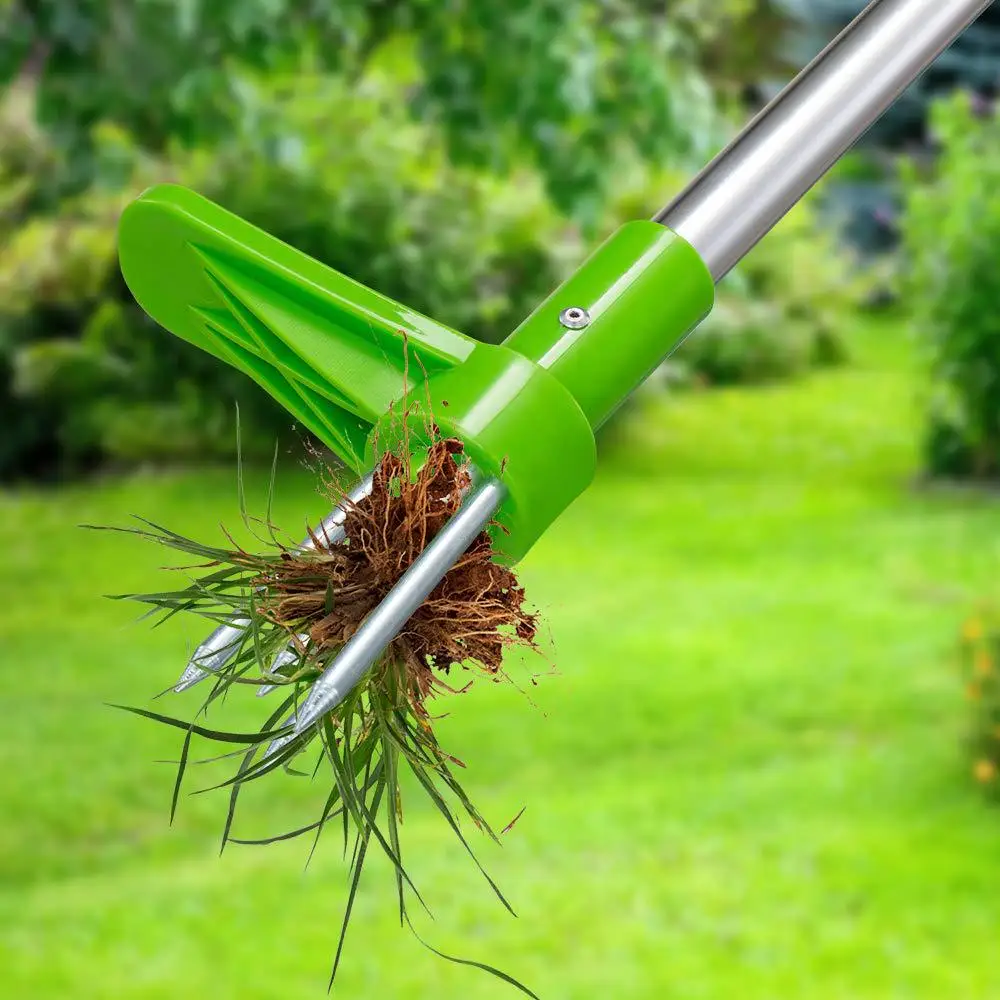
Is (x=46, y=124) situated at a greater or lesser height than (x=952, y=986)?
greater

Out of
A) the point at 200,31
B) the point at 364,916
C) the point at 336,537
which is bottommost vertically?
the point at 336,537

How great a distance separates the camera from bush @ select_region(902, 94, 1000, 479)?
8.65m

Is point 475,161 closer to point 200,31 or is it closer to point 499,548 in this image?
point 200,31

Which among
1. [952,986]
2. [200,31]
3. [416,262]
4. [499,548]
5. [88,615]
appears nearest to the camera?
[499,548]

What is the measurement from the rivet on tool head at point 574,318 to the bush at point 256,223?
8.48 meters

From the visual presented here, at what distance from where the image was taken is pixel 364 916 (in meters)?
4.90

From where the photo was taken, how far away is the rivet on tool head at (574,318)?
66 centimetres

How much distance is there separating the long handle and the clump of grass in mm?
148

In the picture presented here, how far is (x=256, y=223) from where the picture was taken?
30.7 ft

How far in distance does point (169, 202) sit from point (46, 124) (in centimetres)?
446

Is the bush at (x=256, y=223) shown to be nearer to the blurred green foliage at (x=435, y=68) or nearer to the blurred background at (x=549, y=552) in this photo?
the blurred background at (x=549, y=552)

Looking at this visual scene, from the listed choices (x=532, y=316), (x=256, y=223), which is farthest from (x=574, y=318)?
(x=256, y=223)

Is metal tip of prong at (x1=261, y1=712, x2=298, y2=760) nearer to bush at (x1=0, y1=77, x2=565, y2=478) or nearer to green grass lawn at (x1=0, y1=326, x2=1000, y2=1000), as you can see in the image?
green grass lawn at (x1=0, y1=326, x2=1000, y2=1000)

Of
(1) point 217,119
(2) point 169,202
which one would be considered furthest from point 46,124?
(2) point 169,202
